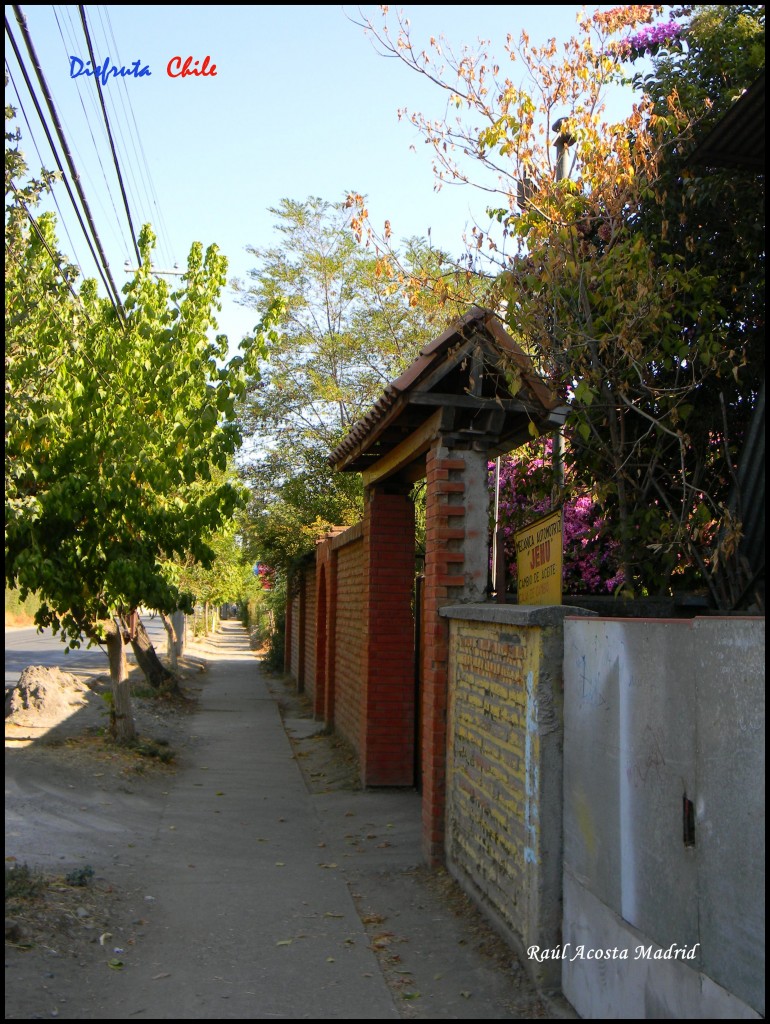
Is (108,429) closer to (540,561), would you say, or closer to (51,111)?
(51,111)

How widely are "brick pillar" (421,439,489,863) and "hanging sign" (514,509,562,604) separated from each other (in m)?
0.88

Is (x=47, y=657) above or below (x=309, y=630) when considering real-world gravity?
below

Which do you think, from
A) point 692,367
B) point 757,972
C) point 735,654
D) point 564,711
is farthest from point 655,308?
point 757,972

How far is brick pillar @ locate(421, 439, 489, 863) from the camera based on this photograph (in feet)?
24.3

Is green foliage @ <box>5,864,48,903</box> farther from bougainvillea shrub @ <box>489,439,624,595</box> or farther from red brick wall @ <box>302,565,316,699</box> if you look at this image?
red brick wall @ <box>302,565,316,699</box>

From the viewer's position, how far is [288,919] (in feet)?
20.2

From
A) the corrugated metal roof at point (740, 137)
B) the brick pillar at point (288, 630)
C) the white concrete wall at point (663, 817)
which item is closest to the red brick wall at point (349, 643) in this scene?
the white concrete wall at point (663, 817)

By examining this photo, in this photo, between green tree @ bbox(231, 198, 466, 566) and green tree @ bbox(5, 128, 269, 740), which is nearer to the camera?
green tree @ bbox(5, 128, 269, 740)

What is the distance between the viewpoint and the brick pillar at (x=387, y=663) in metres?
10.2

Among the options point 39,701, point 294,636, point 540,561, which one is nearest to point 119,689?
point 39,701

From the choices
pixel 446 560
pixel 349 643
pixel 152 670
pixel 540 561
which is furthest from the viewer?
pixel 152 670

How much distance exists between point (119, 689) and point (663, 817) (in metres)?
9.45

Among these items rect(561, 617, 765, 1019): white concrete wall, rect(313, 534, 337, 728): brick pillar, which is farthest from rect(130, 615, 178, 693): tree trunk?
rect(561, 617, 765, 1019): white concrete wall

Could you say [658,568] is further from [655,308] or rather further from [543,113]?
[543,113]
